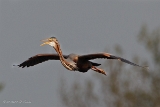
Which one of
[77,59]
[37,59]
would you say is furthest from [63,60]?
[37,59]

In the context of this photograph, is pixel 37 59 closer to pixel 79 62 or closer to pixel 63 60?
pixel 79 62

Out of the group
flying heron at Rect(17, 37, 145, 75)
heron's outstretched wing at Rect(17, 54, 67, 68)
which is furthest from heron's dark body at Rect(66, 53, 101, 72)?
heron's outstretched wing at Rect(17, 54, 67, 68)

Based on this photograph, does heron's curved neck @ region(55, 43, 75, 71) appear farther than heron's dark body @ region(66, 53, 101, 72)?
No

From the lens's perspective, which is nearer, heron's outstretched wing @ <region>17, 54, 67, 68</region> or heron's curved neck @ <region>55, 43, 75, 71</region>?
heron's curved neck @ <region>55, 43, 75, 71</region>

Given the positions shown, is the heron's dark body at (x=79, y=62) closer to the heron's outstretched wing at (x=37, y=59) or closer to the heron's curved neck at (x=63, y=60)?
the heron's curved neck at (x=63, y=60)

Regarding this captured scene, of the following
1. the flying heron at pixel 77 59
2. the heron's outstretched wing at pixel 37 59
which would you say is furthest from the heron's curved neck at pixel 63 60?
the heron's outstretched wing at pixel 37 59

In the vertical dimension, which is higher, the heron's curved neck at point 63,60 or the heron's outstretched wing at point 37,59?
the heron's outstretched wing at point 37,59

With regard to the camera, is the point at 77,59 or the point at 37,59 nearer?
the point at 77,59

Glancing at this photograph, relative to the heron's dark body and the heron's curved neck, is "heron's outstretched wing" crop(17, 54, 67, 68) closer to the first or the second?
Answer: the heron's dark body

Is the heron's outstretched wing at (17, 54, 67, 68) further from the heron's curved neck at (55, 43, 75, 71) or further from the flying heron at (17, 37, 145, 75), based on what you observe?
the heron's curved neck at (55, 43, 75, 71)

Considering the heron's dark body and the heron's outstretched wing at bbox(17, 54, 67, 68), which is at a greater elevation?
the heron's outstretched wing at bbox(17, 54, 67, 68)

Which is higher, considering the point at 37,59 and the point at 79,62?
the point at 37,59

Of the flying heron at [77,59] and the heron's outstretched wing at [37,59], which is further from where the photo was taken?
the heron's outstretched wing at [37,59]

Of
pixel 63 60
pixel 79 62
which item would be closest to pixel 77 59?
pixel 79 62
